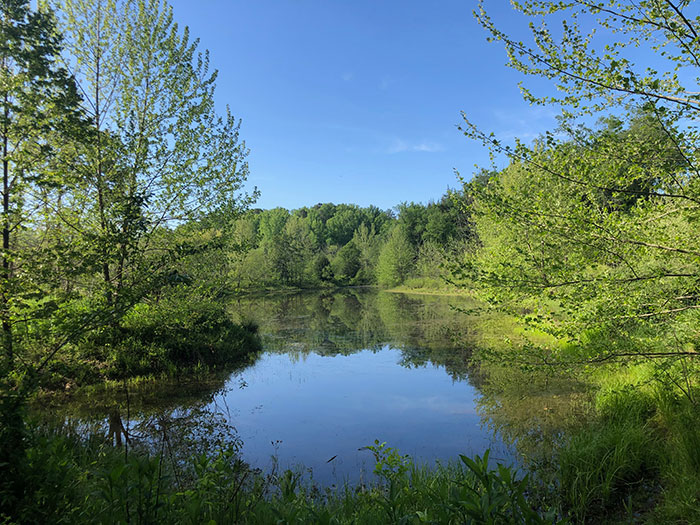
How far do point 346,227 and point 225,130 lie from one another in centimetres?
8354

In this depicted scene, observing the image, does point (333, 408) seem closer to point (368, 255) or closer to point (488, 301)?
point (488, 301)

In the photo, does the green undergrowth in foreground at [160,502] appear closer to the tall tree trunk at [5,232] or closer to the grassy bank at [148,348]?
the tall tree trunk at [5,232]

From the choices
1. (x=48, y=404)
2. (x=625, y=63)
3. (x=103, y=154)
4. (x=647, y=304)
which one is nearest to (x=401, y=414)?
(x=647, y=304)

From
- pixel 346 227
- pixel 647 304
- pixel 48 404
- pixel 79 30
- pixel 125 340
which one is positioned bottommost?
pixel 48 404

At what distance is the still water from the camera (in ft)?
20.5

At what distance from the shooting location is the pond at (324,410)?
6.24 metres

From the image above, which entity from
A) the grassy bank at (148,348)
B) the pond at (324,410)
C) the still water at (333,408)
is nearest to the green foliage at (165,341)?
the grassy bank at (148,348)

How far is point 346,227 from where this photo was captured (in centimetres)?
9362

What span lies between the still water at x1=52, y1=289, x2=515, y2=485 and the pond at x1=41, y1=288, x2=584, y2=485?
0.07 ft

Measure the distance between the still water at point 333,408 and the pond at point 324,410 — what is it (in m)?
0.02

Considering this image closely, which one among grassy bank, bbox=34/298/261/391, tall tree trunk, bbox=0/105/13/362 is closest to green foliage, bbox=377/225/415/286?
grassy bank, bbox=34/298/261/391

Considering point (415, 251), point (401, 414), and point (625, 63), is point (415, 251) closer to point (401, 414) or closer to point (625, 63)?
point (401, 414)

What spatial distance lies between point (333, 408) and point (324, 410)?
236 millimetres

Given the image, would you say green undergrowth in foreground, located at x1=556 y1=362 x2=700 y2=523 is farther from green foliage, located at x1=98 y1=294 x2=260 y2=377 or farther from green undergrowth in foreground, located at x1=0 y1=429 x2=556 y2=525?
green foliage, located at x1=98 y1=294 x2=260 y2=377
